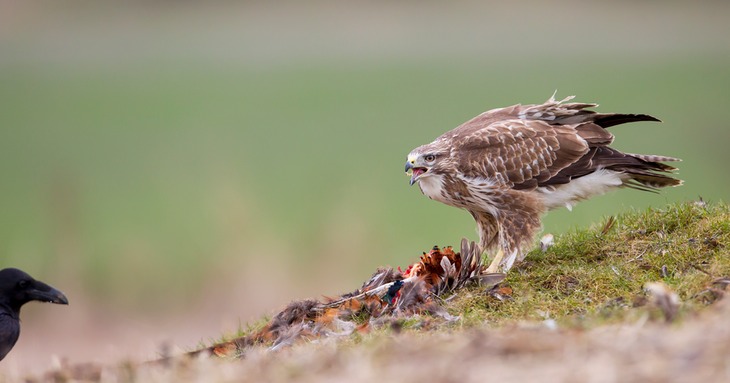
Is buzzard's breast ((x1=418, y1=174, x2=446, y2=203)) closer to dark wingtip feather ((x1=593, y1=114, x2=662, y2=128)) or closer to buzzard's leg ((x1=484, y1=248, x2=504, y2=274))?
buzzard's leg ((x1=484, y1=248, x2=504, y2=274))

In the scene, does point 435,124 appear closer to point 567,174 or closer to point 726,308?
point 567,174

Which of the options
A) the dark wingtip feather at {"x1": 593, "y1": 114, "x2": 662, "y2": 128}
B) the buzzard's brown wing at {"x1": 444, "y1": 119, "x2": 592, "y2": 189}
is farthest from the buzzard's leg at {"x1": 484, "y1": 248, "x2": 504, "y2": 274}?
the dark wingtip feather at {"x1": 593, "y1": 114, "x2": 662, "y2": 128}

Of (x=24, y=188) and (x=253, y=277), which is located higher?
(x=24, y=188)

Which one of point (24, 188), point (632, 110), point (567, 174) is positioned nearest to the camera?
point (567, 174)

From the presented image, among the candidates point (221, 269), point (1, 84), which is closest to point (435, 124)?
point (221, 269)

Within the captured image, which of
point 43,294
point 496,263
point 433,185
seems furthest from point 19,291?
point 496,263

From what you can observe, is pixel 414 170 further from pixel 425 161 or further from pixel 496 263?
pixel 496 263
